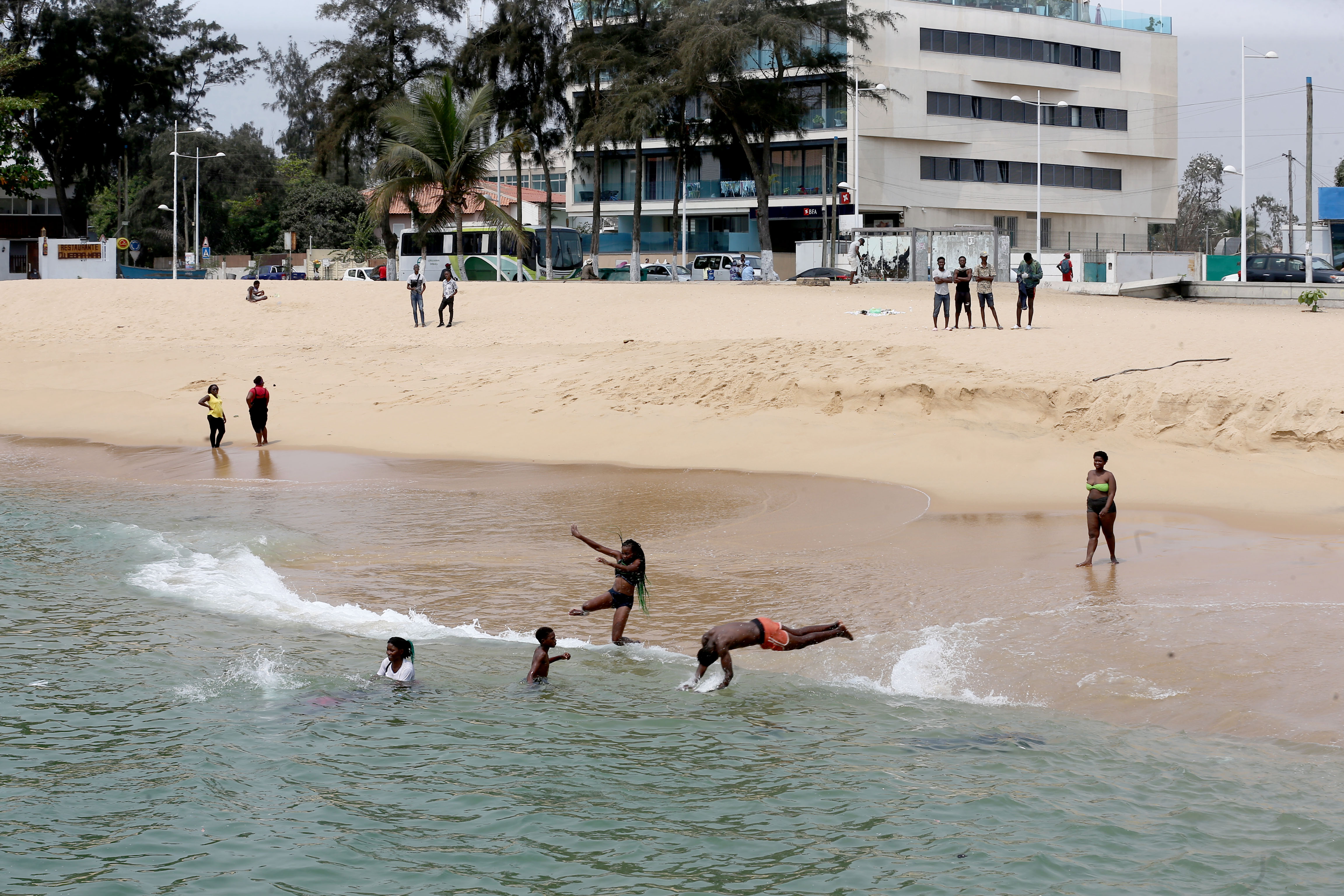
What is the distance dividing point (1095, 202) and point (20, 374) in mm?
56265

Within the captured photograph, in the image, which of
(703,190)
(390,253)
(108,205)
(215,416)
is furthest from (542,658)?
(108,205)

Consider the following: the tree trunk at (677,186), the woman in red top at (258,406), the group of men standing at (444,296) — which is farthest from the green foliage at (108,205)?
the woman in red top at (258,406)

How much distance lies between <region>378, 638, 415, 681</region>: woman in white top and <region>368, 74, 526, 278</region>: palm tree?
2926cm

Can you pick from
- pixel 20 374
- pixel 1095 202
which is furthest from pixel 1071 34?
pixel 20 374

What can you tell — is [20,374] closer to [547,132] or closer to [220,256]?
[547,132]

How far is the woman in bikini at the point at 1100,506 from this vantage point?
12727mm

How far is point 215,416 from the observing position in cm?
2186

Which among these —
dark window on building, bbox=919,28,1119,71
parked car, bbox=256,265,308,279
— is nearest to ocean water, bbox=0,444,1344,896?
parked car, bbox=256,265,308,279

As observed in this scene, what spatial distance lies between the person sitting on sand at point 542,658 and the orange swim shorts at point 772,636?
63.2 inches

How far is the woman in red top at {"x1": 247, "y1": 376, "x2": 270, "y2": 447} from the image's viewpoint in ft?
72.8

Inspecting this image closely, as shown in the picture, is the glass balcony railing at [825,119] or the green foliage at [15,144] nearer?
the green foliage at [15,144]

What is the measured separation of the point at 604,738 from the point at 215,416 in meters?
15.1

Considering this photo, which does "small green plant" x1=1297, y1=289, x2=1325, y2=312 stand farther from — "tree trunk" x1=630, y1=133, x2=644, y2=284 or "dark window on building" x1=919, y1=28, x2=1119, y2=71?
"dark window on building" x1=919, y1=28, x2=1119, y2=71

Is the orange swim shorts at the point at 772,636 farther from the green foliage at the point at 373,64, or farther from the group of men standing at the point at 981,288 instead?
the green foliage at the point at 373,64
